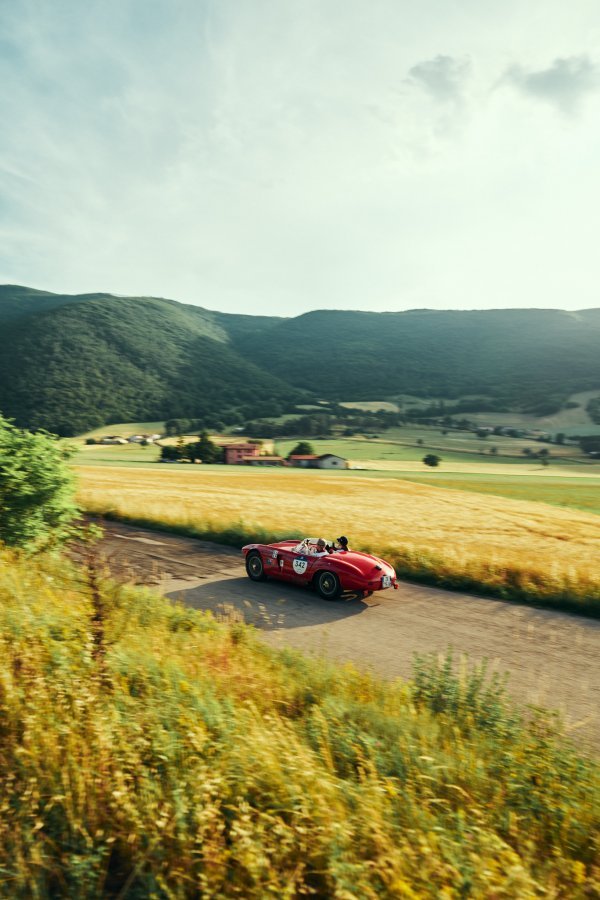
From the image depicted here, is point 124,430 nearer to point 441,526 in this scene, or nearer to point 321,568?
point 441,526

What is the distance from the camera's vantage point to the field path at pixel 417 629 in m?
7.32

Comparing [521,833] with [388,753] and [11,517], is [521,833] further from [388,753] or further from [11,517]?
[11,517]

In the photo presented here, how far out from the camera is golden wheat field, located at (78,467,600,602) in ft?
42.7

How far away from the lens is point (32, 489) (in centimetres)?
1097

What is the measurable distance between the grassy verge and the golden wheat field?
761cm

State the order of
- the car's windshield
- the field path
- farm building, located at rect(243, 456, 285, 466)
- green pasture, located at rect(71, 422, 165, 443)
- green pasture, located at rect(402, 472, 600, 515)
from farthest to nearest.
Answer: green pasture, located at rect(71, 422, 165, 443) < farm building, located at rect(243, 456, 285, 466) < green pasture, located at rect(402, 472, 600, 515) < the car's windshield < the field path

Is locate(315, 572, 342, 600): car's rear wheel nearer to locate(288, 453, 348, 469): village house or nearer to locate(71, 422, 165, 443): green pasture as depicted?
locate(288, 453, 348, 469): village house

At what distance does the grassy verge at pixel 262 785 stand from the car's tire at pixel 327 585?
5.20 metres

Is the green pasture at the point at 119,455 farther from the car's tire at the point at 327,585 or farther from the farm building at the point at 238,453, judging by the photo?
the car's tire at the point at 327,585

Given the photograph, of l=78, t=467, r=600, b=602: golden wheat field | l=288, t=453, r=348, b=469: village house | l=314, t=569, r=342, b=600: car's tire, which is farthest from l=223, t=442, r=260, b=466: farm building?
l=314, t=569, r=342, b=600: car's tire

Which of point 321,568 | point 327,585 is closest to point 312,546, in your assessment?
point 321,568

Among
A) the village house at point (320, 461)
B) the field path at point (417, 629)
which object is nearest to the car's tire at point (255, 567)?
the field path at point (417, 629)

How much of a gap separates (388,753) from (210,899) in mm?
2006

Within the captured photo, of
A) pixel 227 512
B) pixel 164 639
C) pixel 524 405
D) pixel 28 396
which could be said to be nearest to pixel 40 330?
pixel 28 396
